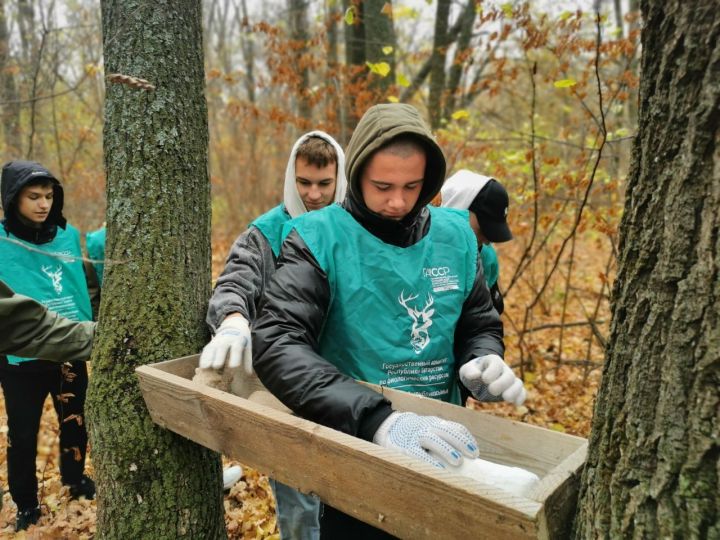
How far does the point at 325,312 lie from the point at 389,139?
2.08ft

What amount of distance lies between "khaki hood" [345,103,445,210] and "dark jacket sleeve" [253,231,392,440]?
1.11ft

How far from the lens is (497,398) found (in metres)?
1.86

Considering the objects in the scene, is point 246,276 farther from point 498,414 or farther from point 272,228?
point 498,414

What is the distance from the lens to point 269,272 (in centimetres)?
252

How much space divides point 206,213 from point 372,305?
1.07 m

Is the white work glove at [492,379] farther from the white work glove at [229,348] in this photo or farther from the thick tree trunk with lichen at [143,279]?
the thick tree trunk with lichen at [143,279]

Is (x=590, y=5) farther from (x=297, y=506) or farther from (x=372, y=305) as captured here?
(x=297, y=506)

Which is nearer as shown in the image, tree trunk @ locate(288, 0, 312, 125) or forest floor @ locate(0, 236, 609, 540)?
forest floor @ locate(0, 236, 609, 540)

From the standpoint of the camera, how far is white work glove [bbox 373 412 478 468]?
1.34 m

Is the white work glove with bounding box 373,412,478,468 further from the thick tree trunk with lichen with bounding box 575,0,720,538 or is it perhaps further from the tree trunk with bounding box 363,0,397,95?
the tree trunk with bounding box 363,0,397,95

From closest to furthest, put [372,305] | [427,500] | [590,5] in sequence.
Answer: [427,500] → [372,305] → [590,5]

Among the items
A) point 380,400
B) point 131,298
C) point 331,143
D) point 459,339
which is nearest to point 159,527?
point 131,298

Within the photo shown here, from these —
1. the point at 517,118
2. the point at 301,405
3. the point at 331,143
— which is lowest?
the point at 301,405

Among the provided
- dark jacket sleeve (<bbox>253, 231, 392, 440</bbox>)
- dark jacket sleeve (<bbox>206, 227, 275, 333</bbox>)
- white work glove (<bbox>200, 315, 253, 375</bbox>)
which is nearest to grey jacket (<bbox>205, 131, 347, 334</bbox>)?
dark jacket sleeve (<bbox>206, 227, 275, 333</bbox>)
